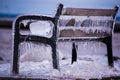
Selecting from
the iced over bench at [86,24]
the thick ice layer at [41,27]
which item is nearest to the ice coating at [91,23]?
the iced over bench at [86,24]

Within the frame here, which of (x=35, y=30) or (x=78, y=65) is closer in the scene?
(x=35, y=30)

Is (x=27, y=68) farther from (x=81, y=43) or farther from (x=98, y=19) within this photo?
(x=98, y=19)

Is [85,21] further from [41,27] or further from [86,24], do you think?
[41,27]

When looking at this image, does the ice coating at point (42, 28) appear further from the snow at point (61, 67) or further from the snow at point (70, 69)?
the snow at point (70, 69)

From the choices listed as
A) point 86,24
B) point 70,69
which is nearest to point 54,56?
point 70,69

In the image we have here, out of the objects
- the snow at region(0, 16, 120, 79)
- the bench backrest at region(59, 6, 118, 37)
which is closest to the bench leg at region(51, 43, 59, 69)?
the snow at region(0, 16, 120, 79)

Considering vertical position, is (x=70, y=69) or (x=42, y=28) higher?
(x=42, y=28)

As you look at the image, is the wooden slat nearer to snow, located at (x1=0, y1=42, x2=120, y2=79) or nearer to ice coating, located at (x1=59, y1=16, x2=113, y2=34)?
ice coating, located at (x1=59, y1=16, x2=113, y2=34)

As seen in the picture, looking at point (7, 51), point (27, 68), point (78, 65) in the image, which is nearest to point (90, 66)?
point (78, 65)

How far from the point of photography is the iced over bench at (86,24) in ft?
9.02

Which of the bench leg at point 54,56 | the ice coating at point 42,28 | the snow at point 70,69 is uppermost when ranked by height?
the ice coating at point 42,28

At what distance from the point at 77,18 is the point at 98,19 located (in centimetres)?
24

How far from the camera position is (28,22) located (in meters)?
2.74

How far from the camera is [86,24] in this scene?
2.84m
